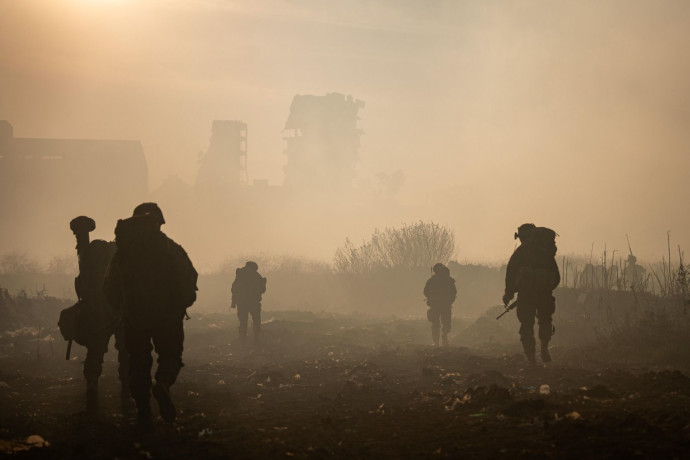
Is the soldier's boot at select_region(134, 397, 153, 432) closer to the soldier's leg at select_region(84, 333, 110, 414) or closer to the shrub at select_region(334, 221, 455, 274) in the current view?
the soldier's leg at select_region(84, 333, 110, 414)

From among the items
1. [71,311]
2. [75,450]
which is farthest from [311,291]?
[75,450]

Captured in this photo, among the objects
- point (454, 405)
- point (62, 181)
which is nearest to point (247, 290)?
point (454, 405)

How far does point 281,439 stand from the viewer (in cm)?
729

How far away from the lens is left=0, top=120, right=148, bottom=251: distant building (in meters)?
79.7

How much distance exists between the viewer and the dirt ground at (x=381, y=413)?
21.0 feet

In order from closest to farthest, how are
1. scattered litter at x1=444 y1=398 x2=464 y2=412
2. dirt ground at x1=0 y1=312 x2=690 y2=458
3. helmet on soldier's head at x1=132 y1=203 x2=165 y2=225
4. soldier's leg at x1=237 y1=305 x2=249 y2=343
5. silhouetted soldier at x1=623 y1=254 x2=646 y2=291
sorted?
dirt ground at x1=0 y1=312 x2=690 y2=458 < helmet on soldier's head at x1=132 y1=203 x2=165 y2=225 < scattered litter at x1=444 y1=398 x2=464 y2=412 < silhouetted soldier at x1=623 y1=254 x2=646 y2=291 < soldier's leg at x1=237 y1=305 x2=249 y2=343

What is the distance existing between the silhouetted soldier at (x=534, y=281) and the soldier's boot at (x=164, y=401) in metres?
6.92

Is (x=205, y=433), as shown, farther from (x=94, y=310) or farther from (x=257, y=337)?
(x=257, y=337)

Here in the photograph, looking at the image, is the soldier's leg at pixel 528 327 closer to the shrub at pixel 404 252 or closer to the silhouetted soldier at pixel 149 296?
the silhouetted soldier at pixel 149 296

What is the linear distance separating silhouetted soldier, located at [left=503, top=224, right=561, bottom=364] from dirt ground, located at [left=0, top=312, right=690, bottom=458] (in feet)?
2.45

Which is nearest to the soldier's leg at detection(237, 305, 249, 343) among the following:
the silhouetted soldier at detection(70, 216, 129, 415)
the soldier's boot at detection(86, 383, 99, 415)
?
the silhouetted soldier at detection(70, 216, 129, 415)

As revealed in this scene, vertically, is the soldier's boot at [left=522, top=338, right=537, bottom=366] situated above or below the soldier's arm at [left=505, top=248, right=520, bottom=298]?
A: below

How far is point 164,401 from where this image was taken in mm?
7938

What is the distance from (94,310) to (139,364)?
7.54 ft
